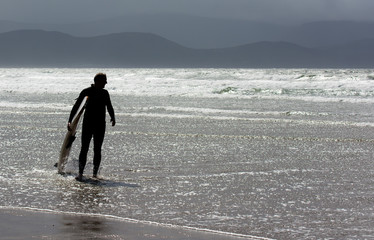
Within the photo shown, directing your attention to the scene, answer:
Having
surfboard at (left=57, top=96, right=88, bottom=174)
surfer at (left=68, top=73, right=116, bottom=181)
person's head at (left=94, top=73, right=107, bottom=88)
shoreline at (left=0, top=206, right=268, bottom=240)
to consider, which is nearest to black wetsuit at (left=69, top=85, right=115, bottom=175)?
surfer at (left=68, top=73, right=116, bottom=181)

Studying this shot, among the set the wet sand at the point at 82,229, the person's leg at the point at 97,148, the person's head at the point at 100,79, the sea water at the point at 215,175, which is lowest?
the wet sand at the point at 82,229

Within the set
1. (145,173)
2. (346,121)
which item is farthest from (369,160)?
(346,121)

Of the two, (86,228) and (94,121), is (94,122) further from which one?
(86,228)

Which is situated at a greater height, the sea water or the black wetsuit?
the black wetsuit

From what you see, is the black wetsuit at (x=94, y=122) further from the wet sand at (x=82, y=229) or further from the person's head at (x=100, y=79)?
the wet sand at (x=82, y=229)

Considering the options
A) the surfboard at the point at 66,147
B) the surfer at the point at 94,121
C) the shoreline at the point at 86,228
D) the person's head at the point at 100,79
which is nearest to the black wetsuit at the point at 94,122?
the surfer at the point at 94,121

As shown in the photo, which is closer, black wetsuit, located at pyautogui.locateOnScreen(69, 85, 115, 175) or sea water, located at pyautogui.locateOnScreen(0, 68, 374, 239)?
sea water, located at pyautogui.locateOnScreen(0, 68, 374, 239)

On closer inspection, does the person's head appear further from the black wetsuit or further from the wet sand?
the wet sand

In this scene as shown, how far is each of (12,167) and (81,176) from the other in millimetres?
1496

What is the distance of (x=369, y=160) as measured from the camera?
36.8 feet

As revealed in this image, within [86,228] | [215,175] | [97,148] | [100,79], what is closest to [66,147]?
[97,148]

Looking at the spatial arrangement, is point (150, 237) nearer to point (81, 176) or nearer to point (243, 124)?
point (81, 176)

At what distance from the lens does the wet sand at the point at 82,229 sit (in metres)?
6.17

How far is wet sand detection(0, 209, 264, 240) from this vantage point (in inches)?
243
